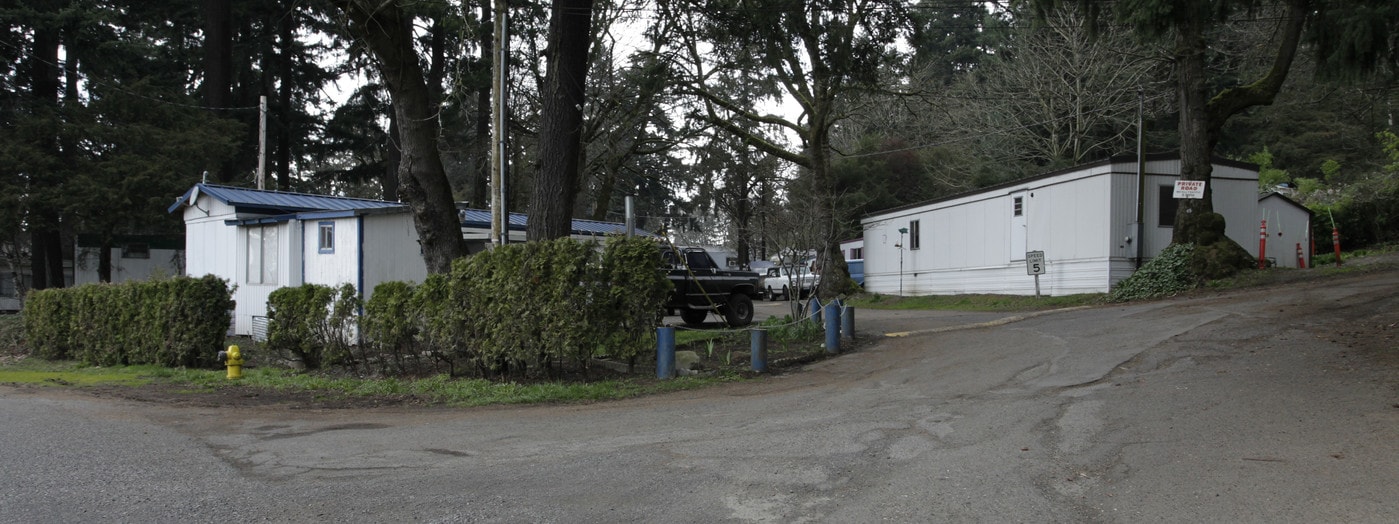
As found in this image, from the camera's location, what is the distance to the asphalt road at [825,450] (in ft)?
17.3

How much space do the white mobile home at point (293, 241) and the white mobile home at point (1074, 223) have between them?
34.2 ft

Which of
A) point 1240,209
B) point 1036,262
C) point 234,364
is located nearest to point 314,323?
point 234,364

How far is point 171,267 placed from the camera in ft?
102

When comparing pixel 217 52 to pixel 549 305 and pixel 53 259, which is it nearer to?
pixel 53 259

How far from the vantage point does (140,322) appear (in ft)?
50.9

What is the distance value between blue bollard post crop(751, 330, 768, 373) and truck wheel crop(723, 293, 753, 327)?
21.6 ft

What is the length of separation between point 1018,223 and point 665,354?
14.5 meters

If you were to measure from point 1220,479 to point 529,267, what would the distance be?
296 inches

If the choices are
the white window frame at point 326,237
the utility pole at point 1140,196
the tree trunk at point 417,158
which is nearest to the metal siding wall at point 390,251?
the white window frame at point 326,237

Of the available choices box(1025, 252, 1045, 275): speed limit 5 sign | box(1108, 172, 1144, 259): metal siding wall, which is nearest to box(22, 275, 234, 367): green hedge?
box(1025, 252, 1045, 275): speed limit 5 sign

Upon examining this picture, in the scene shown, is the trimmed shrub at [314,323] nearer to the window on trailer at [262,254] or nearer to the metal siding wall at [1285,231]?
the window on trailer at [262,254]

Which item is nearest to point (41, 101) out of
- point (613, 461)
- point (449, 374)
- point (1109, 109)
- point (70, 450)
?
point (449, 374)

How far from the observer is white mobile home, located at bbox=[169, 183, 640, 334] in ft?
55.6

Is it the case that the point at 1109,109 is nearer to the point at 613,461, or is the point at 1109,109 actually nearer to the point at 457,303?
the point at 457,303
